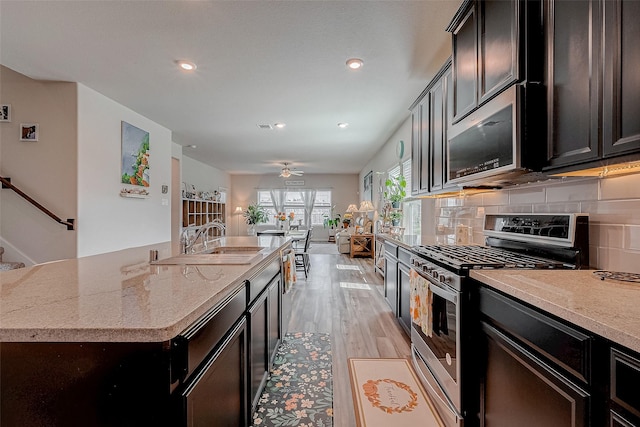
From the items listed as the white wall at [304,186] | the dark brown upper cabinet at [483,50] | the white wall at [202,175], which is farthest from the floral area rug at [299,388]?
the white wall at [304,186]

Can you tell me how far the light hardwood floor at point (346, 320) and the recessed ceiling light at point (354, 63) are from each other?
260cm

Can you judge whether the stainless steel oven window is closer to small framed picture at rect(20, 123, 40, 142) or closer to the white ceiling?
the white ceiling

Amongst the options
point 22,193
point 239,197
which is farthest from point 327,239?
point 22,193

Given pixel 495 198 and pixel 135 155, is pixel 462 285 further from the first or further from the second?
pixel 135 155

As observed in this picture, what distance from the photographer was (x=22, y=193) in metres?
3.34

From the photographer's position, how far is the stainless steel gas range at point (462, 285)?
1.47 meters

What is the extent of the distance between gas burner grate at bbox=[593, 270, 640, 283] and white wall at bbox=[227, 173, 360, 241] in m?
10.1

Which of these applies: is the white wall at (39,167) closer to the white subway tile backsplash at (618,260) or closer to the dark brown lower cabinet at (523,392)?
the dark brown lower cabinet at (523,392)

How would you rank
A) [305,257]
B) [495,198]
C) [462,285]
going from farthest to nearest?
[305,257] → [495,198] → [462,285]

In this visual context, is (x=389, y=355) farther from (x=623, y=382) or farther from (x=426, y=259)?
(x=623, y=382)

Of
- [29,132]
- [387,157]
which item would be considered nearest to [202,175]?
[29,132]

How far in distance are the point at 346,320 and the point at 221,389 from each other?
2.30 meters

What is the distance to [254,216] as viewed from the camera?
10.7 meters

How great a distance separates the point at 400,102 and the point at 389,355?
118 inches
